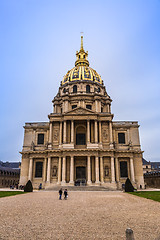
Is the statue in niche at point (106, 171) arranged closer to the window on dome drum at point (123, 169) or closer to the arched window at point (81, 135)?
the window on dome drum at point (123, 169)

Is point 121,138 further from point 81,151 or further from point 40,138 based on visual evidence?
point 40,138

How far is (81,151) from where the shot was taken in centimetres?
3853

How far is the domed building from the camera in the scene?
3819 cm

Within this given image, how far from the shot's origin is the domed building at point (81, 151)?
38188mm

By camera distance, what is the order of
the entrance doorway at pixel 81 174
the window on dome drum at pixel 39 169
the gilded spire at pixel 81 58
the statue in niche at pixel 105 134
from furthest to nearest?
the gilded spire at pixel 81 58 < the statue in niche at pixel 105 134 < the window on dome drum at pixel 39 169 < the entrance doorway at pixel 81 174

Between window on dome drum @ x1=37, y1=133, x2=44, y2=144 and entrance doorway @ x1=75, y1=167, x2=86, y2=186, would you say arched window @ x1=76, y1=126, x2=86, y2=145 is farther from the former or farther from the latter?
window on dome drum @ x1=37, y1=133, x2=44, y2=144

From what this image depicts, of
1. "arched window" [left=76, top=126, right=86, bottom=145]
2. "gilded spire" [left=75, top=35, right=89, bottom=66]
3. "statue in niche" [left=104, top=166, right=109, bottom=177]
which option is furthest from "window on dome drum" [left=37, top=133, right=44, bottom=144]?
"gilded spire" [left=75, top=35, right=89, bottom=66]

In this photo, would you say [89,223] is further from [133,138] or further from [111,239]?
[133,138]

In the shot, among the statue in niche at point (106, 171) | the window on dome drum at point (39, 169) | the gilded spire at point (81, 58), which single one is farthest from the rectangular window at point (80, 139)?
the gilded spire at point (81, 58)

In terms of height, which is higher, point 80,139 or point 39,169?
point 80,139

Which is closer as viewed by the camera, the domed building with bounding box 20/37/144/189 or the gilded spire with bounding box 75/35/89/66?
the domed building with bounding box 20/37/144/189

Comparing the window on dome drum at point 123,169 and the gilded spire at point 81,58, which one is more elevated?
the gilded spire at point 81,58

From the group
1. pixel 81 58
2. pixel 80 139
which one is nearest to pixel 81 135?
pixel 80 139

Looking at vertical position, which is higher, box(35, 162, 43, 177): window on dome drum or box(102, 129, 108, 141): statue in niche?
box(102, 129, 108, 141): statue in niche
